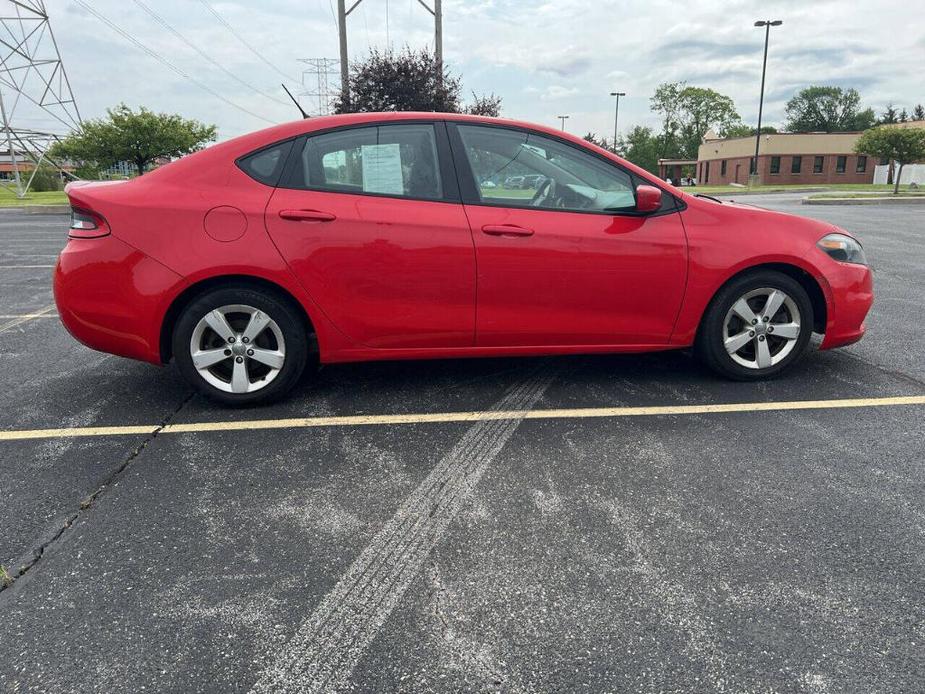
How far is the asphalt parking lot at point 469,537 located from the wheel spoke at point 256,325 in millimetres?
476

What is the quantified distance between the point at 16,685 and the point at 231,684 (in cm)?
60

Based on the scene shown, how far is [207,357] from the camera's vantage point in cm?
376

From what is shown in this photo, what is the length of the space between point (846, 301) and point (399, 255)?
115 inches

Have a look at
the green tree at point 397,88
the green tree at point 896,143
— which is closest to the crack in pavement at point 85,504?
the green tree at point 397,88

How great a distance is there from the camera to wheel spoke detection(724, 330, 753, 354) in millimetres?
4164

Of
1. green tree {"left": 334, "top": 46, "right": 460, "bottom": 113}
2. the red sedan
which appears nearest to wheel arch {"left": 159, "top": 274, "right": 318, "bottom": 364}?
the red sedan

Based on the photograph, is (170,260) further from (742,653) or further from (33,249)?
(33,249)

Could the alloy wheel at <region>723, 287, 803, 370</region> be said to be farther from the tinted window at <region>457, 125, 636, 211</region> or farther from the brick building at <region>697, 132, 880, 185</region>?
the brick building at <region>697, 132, 880, 185</region>

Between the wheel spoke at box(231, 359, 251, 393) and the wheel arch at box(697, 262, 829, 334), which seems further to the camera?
the wheel arch at box(697, 262, 829, 334)

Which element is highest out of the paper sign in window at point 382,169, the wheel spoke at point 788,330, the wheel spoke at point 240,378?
the paper sign in window at point 382,169

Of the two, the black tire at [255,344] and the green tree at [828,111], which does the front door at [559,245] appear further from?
the green tree at [828,111]

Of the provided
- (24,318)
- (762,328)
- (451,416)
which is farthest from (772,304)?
(24,318)

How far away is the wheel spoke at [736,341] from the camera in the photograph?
416 cm

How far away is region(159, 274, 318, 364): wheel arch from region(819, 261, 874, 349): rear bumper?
3.31m
